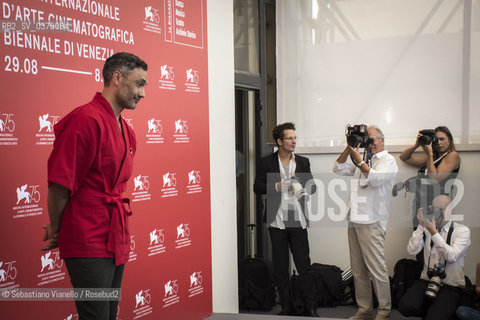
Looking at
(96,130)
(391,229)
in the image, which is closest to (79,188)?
(96,130)

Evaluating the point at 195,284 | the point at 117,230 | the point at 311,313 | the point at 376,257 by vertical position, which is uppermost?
the point at 117,230

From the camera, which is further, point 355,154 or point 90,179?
point 355,154

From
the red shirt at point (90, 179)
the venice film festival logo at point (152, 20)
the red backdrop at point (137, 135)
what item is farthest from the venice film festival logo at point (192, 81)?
the red shirt at point (90, 179)

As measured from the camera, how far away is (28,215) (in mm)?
2537

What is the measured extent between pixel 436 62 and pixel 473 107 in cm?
48

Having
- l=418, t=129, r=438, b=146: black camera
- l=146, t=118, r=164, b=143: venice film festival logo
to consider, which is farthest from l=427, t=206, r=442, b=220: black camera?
l=146, t=118, r=164, b=143: venice film festival logo

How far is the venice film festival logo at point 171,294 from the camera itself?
11.6 ft

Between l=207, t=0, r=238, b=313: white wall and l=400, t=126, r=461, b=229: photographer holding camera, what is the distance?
1446 millimetres

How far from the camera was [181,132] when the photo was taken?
3.69 metres

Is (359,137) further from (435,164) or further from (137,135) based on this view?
(137,135)

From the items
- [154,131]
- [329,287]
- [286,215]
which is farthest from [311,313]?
[154,131]

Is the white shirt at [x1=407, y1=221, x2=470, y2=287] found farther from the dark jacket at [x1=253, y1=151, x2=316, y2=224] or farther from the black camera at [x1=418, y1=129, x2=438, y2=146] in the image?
the dark jacket at [x1=253, y1=151, x2=316, y2=224]

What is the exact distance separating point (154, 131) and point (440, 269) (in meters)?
2.06

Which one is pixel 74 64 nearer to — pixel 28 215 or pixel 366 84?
pixel 28 215
